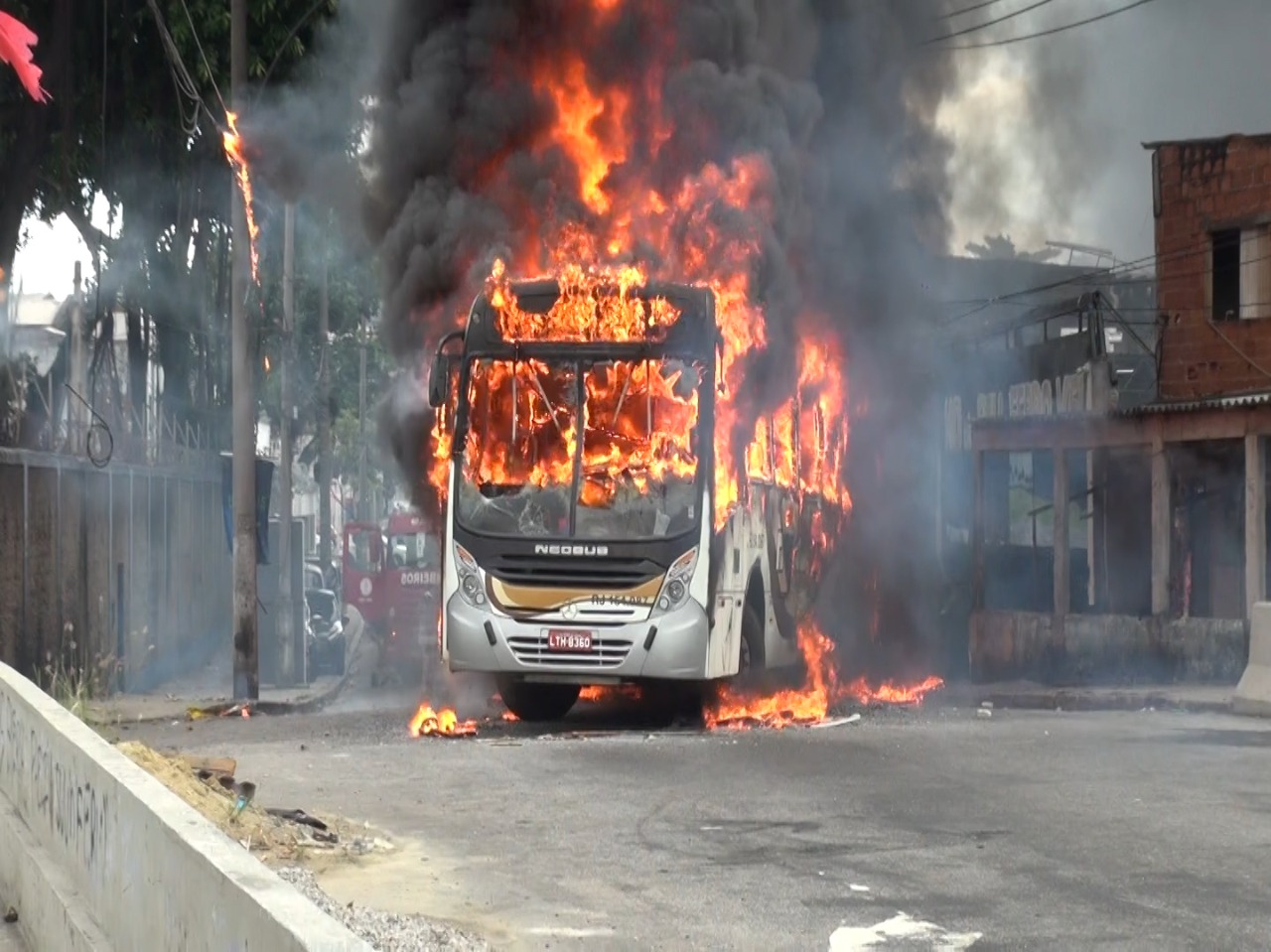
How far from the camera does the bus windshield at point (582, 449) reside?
15195 mm

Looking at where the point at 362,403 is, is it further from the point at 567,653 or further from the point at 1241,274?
the point at 567,653

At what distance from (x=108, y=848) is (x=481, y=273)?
1195 cm

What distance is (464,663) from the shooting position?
15133 mm

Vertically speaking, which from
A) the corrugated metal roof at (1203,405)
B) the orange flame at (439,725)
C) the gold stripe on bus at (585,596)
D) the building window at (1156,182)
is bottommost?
the orange flame at (439,725)

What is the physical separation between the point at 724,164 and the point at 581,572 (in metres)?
5.52

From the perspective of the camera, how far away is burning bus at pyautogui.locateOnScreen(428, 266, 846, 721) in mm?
14961

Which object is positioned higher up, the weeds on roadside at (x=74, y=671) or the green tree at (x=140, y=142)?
the green tree at (x=140, y=142)

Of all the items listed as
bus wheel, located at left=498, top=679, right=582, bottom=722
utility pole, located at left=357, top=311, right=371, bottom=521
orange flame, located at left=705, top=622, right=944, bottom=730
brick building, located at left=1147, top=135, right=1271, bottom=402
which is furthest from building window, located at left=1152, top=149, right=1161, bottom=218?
utility pole, located at left=357, top=311, right=371, bottom=521

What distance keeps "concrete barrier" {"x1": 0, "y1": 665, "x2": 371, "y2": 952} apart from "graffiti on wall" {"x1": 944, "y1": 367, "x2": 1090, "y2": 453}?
19256mm

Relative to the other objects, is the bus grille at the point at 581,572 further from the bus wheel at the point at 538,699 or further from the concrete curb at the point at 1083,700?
the concrete curb at the point at 1083,700

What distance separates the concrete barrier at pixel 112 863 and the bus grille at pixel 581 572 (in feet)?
19.0

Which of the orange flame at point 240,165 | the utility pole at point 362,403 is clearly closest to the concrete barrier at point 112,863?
the orange flame at point 240,165

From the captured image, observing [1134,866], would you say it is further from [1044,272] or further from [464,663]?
[1044,272]

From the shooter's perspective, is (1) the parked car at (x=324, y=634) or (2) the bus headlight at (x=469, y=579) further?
(1) the parked car at (x=324, y=634)
